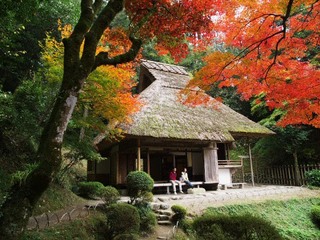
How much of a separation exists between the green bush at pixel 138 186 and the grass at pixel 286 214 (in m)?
2.40

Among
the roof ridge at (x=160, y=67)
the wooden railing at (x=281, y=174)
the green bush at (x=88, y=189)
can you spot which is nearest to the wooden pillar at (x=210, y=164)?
the green bush at (x=88, y=189)

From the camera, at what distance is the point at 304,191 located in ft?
45.4

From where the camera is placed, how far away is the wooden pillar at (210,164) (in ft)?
46.4

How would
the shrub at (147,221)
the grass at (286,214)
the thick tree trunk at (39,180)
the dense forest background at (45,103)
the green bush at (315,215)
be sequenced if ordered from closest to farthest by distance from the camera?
the thick tree trunk at (39,180) < the dense forest background at (45,103) < the shrub at (147,221) < the grass at (286,214) < the green bush at (315,215)

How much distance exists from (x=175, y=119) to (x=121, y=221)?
26.0ft

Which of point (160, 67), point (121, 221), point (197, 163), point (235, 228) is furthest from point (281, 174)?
point (121, 221)

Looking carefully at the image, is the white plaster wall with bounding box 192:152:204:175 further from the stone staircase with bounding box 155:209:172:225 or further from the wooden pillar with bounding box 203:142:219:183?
the stone staircase with bounding box 155:209:172:225

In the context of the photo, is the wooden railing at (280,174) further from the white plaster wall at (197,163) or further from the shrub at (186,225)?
the shrub at (186,225)

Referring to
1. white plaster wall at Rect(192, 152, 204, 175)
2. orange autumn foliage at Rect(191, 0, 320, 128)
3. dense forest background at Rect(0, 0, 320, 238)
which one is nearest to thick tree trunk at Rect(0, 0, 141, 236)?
dense forest background at Rect(0, 0, 320, 238)

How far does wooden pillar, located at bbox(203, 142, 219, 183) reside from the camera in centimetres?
1413

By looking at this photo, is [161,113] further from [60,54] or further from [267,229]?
[267,229]

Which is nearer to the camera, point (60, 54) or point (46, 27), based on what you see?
point (60, 54)

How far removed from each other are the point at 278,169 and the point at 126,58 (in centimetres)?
1623

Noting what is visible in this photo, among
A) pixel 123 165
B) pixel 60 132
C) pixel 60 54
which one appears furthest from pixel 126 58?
pixel 123 165
